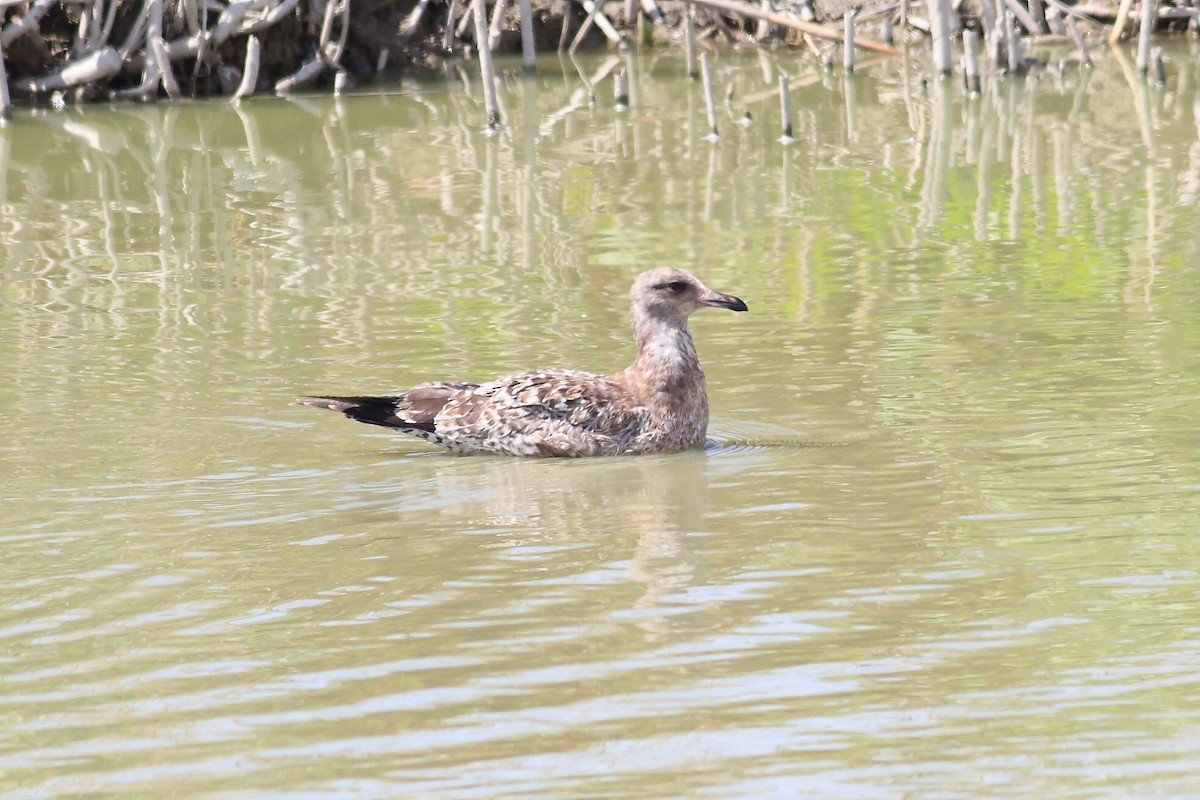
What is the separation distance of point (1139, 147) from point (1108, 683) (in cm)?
1292

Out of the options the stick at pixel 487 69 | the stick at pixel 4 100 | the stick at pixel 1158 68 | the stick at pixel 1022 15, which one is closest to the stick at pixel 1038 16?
the stick at pixel 1022 15

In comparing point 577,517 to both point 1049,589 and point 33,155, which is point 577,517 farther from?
point 33,155

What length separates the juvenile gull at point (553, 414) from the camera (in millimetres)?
8906

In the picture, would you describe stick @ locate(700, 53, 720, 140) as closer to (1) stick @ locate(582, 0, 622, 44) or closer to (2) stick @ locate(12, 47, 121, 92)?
(1) stick @ locate(582, 0, 622, 44)

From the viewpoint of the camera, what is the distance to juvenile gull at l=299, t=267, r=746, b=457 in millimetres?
8906

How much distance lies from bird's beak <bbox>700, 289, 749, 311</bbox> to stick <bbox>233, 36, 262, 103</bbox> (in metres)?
14.3

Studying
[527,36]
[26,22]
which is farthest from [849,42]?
[26,22]

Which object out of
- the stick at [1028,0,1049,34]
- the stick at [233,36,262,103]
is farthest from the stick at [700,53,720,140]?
the stick at [1028,0,1049,34]

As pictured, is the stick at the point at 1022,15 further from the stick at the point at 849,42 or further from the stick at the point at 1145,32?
the stick at the point at 1145,32

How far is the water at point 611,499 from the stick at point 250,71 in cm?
576

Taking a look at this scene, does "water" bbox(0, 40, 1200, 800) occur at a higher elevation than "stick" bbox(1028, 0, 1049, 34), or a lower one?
lower

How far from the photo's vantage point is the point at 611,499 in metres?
7.98

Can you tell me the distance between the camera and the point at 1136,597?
6066 mm

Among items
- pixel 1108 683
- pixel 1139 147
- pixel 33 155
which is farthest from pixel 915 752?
pixel 33 155
